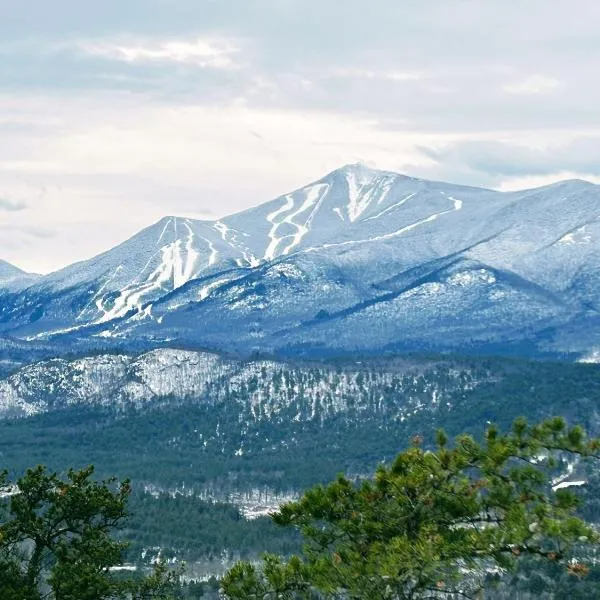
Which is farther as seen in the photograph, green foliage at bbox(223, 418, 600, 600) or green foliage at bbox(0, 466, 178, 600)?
green foliage at bbox(0, 466, 178, 600)

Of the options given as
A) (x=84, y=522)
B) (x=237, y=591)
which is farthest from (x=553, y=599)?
(x=237, y=591)

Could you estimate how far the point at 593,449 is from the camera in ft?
171

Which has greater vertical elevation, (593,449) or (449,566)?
(593,449)

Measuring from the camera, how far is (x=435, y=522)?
5272cm

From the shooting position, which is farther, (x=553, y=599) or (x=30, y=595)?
(x=553, y=599)

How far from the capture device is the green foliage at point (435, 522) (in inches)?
1967

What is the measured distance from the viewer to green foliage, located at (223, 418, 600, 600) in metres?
50.0

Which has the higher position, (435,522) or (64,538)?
(435,522)

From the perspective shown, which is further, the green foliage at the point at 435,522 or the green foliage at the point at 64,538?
the green foliage at the point at 64,538

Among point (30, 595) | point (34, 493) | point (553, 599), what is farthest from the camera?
point (553, 599)

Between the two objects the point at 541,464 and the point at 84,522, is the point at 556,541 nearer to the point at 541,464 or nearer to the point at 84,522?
the point at 541,464

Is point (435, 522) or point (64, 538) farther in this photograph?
point (64, 538)

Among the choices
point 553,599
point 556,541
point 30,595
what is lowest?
point 553,599

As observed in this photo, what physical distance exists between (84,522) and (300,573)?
19431 millimetres
